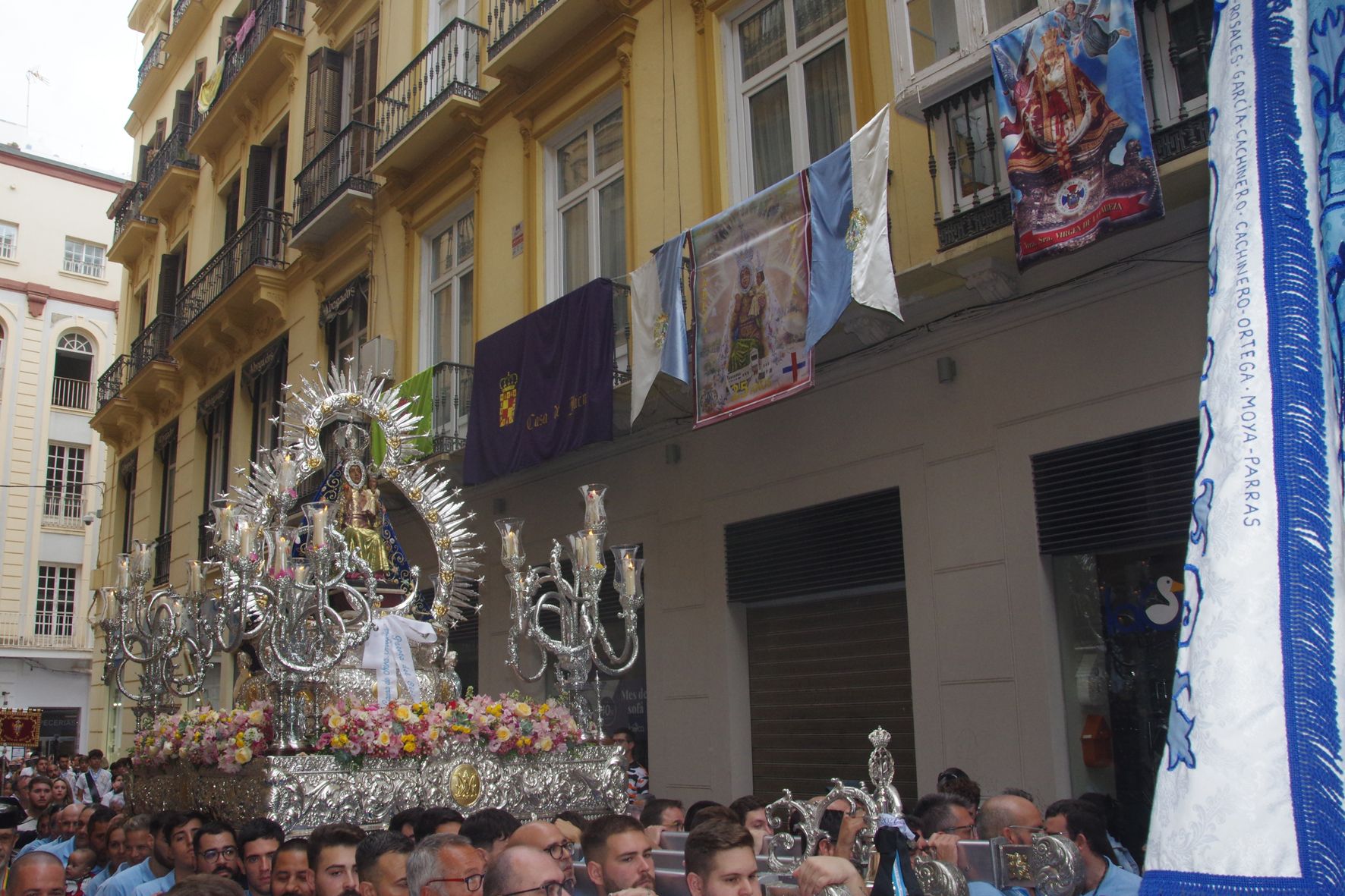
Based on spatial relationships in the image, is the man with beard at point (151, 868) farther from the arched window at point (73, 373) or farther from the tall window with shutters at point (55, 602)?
the arched window at point (73, 373)

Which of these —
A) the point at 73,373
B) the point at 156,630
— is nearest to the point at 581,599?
the point at 156,630

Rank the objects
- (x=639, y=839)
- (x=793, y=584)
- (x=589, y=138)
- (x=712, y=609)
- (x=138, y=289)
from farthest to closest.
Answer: (x=138, y=289), (x=589, y=138), (x=712, y=609), (x=793, y=584), (x=639, y=839)

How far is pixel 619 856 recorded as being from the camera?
165 inches

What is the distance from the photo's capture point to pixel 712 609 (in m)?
10.2

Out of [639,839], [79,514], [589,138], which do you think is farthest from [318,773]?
[79,514]

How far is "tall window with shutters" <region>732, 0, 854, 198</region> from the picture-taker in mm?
9703

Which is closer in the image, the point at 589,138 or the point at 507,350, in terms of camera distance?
the point at 507,350

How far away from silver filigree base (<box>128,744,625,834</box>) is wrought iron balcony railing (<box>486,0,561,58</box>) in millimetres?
7866

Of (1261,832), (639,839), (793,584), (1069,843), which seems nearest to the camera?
(1261,832)

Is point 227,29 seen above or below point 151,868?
above

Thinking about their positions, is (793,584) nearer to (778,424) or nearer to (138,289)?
(778,424)

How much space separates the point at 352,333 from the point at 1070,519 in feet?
37.8

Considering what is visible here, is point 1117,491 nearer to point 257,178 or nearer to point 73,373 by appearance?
point 257,178

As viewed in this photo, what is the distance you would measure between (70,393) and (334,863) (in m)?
30.3
